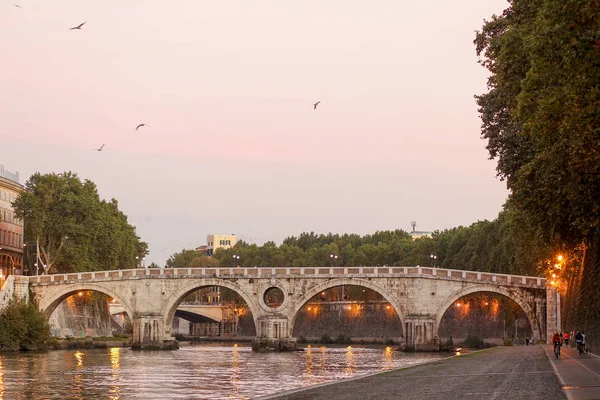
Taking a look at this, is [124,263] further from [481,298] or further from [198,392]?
[198,392]

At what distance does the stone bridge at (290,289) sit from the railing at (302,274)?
0.26 feet

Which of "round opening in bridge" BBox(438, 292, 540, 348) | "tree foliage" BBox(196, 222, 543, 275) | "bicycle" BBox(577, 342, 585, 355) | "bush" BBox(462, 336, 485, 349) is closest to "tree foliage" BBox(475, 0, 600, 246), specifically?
"bicycle" BBox(577, 342, 585, 355)

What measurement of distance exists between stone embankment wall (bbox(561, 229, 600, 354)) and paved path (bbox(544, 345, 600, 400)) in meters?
2.02

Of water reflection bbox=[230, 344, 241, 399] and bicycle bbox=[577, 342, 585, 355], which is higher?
bicycle bbox=[577, 342, 585, 355]

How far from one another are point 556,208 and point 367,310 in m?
87.7

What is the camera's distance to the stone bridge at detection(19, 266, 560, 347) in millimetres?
77812

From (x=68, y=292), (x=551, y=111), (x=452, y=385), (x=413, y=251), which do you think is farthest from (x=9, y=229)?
(x=551, y=111)

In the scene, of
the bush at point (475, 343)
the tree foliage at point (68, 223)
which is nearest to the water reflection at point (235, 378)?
the tree foliage at point (68, 223)

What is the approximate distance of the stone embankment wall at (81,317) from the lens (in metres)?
90.6

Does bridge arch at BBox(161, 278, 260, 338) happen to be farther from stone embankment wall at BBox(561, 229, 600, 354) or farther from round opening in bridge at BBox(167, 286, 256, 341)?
round opening in bridge at BBox(167, 286, 256, 341)

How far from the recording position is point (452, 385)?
2845 centimetres

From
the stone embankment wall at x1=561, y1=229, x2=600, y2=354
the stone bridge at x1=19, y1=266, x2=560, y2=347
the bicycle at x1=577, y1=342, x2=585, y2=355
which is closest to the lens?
the stone embankment wall at x1=561, y1=229, x2=600, y2=354

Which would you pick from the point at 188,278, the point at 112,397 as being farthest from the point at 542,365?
the point at 188,278

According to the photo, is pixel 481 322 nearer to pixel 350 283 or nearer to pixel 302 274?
pixel 350 283
